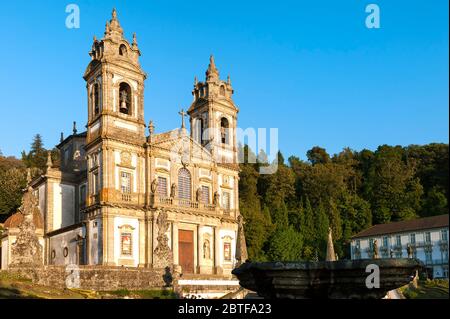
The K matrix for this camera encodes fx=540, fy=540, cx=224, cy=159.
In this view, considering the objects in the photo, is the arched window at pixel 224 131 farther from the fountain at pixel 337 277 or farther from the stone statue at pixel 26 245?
the fountain at pixel 337 277

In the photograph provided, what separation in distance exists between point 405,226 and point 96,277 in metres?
43.6

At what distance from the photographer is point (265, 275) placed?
1026 centimetres

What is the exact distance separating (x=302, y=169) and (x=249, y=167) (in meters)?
9.37

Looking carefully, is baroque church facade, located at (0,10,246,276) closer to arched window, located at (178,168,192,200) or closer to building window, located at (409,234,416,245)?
arched window, located at (178,168,192,200)

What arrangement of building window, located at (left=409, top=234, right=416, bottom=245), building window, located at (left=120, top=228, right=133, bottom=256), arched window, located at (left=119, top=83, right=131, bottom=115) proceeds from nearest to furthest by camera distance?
1. building window, located at (left=120, top=228, right=133, bottom=256)
2. arched window, located at (left=119, top=83, right=131, bottom=115)
3. building window, located at (left=409, top=234, right=416, bottom=245)

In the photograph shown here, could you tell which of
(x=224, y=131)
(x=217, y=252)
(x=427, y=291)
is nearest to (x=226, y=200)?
(x=217, y=252)

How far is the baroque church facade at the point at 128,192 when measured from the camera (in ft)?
131

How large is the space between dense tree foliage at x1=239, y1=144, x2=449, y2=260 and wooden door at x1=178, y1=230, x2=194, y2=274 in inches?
629

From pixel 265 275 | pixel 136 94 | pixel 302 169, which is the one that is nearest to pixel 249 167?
pixel 302 169

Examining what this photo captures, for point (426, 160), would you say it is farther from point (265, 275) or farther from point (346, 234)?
point (265, 275)

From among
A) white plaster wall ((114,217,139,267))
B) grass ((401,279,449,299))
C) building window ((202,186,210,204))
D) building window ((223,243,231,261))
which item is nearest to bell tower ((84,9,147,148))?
white plaster wall ((114,217,139,267))

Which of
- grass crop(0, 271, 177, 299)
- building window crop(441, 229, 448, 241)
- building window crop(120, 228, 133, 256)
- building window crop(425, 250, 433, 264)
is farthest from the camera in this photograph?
building window crop(425, 250, 433, 264)

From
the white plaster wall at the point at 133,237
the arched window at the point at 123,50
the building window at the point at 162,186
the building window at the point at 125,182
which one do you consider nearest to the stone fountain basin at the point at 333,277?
the white plaster wall at the point at 133,237

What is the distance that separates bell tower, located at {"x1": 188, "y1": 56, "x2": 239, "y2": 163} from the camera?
49.4 m
